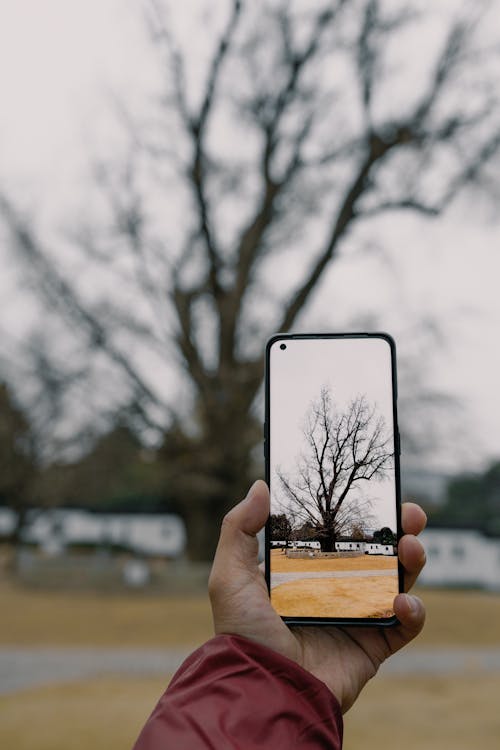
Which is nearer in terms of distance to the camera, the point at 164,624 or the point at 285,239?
the point at 164,624

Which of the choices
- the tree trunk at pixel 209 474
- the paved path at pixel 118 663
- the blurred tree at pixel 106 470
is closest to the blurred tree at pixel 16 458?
the blurred tree at pixel 106 470

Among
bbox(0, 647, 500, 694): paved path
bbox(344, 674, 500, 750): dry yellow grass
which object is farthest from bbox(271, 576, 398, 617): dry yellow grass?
bbox(0, 647, 500, 694): paved path

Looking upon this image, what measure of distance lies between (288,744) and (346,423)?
2.27 ft

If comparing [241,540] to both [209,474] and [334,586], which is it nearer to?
[334,586]

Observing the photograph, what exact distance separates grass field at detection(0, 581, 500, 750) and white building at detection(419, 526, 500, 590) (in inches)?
676

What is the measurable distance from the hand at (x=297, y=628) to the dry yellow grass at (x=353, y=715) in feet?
15.4

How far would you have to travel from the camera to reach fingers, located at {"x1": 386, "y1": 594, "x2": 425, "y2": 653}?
1.51 meters

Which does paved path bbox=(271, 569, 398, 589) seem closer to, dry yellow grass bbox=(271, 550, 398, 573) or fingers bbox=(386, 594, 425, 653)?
dry yellow grass bbox=(271, 550, 398, 573)

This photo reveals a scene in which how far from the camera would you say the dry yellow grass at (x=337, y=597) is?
1.62m

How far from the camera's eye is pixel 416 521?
1.62 meters

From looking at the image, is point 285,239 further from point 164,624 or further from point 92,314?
point 164,624

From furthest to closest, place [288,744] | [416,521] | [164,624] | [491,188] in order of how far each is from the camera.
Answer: [164,624]
[491,188]
[416,521]
[288,744]

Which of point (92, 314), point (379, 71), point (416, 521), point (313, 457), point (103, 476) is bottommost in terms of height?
point (416, 521)

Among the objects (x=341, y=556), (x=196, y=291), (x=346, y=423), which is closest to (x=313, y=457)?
(x=346, y=423)
